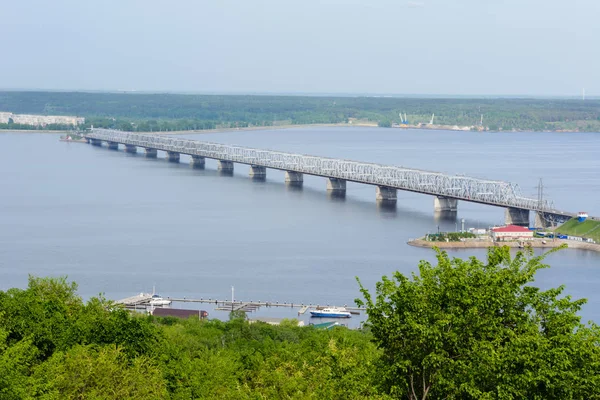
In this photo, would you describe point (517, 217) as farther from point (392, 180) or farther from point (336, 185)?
point (336, 185)

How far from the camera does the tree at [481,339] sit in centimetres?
600

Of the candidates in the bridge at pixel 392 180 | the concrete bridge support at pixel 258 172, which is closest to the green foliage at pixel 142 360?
the bridge at pixel 392 180

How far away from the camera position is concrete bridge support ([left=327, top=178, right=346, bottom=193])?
132 feet

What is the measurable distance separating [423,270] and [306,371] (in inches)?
142

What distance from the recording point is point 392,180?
3750 centimetres

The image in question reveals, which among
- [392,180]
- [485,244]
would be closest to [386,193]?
[392,180]

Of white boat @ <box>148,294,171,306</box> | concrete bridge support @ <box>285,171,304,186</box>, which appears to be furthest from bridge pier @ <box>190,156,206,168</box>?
white boat @ <box>148,294,171,306</box>

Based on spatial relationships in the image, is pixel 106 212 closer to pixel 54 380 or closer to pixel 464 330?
pixel 54 380

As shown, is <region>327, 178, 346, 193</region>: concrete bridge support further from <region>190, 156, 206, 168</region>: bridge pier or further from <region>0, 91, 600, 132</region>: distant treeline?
<region>0, 91, 600, 132</region>: distant treeline

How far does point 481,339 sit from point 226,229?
920 inches

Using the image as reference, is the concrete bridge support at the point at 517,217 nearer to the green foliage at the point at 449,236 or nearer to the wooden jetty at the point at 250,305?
the green foliage at the point at 449,236

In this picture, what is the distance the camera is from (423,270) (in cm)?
647

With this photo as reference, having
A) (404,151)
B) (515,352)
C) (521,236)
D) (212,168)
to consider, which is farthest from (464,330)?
(404,151)

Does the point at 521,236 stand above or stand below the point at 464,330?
below
